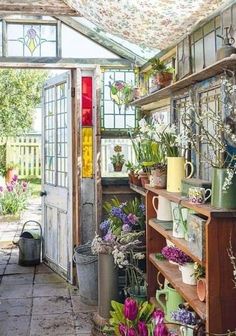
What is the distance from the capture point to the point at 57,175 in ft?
15.4

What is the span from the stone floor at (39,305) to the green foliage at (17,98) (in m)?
5.12

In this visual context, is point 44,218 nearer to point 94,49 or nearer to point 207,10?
point 94,49

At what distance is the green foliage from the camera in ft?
31.5

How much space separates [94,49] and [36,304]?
2371mm

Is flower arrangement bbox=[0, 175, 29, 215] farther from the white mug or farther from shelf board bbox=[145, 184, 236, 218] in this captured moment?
shelf board bbox=[145, 184, 236, 218]

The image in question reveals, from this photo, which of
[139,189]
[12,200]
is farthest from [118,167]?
[12,200]

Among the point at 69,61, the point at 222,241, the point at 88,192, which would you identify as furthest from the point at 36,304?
the point at 222,241

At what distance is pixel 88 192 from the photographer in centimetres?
434

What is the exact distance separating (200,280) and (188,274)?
259 millimetres

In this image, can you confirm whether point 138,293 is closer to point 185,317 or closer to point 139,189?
point 139,189

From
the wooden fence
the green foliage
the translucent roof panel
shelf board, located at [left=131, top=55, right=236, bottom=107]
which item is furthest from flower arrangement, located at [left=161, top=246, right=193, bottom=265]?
the wooden fence

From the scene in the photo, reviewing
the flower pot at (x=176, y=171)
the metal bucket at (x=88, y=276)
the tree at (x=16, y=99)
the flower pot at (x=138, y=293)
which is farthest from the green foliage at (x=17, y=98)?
the flower pot at (x=176, y=171)

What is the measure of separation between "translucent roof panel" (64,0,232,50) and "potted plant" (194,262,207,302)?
4.39 feet

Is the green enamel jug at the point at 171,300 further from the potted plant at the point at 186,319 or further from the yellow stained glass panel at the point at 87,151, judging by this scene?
the yellow stained glass panel at the point at 87,151
